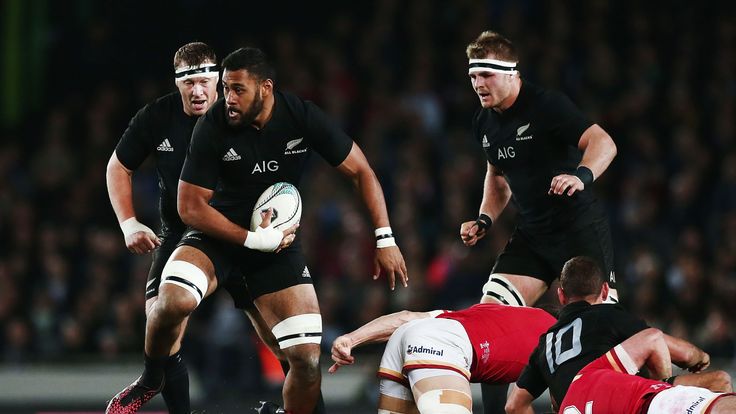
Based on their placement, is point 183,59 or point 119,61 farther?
point 119,61

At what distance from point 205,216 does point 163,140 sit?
2.28 ft

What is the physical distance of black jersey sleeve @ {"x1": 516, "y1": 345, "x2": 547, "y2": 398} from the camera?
211 inches

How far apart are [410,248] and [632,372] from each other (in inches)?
194

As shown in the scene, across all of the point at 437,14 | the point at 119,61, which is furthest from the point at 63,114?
the point at 437,14

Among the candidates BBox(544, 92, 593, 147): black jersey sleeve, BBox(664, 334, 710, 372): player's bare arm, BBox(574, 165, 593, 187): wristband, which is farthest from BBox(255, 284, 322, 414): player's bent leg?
BBox(664, 334, 710, 372): player's bare arm

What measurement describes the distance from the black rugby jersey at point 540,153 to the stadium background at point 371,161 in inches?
113

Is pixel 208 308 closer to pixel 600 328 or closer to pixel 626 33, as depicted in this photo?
pixel 626 33

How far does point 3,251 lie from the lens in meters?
11.1

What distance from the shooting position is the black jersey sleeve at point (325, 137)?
5734 mm

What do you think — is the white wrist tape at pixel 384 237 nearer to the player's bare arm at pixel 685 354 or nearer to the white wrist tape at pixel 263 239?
the white wrist tape at pixel 263 239

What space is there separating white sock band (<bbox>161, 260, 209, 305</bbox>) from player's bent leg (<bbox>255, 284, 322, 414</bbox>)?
349mm

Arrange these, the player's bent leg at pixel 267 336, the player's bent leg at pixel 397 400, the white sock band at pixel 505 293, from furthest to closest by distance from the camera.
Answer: the white sock band at pixel 505 293 → the player's bent leg at pixel 267 336 → the player's bent leg at pixel 397 400

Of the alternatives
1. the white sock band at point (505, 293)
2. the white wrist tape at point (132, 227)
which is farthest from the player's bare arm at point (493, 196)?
the white wrist tape at point (132, 227)

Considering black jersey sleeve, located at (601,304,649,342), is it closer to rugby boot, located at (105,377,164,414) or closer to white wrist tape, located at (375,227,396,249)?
white wrist tape, located at (375,227,396,249)
